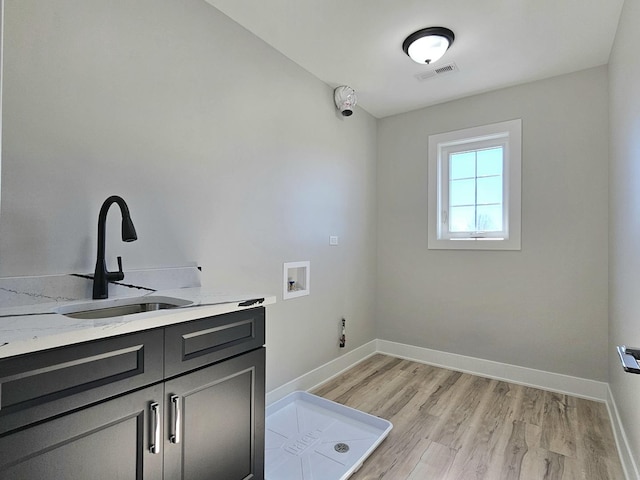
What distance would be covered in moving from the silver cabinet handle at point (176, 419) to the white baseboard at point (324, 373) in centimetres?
122

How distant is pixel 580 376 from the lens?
255cm

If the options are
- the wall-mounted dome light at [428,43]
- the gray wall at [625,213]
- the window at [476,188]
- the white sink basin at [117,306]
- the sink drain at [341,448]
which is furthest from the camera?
the window at [476,188]

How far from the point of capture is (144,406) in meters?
1.03

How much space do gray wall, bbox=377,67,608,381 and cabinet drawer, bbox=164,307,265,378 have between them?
7.32 ft

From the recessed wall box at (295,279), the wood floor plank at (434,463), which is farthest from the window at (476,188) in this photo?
the wood floor plank at (434,463)

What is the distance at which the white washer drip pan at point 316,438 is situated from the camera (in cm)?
170

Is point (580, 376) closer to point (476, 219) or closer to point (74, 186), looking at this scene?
point (476, 219)

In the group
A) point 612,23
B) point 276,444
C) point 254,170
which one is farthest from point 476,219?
point 276,444

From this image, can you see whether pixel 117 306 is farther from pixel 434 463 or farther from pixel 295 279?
pixel 434 463

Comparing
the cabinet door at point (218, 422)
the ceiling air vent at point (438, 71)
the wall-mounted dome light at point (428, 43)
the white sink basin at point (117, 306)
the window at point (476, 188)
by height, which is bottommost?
the cabinet door at point (218, 422)

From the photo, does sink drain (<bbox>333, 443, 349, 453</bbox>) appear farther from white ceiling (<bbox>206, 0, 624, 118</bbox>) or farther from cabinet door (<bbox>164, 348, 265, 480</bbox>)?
white ceiling (<bbox>206, 0, 624, 118</bbox>)

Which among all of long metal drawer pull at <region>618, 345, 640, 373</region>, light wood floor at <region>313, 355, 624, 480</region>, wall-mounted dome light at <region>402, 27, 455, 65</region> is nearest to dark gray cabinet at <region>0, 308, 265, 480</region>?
light wood floor at <region>313, 355, 624, 480</region>

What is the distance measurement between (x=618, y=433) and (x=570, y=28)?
2.40 m

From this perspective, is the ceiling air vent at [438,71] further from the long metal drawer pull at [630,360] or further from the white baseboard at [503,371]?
the white baseboard at [503,371]
